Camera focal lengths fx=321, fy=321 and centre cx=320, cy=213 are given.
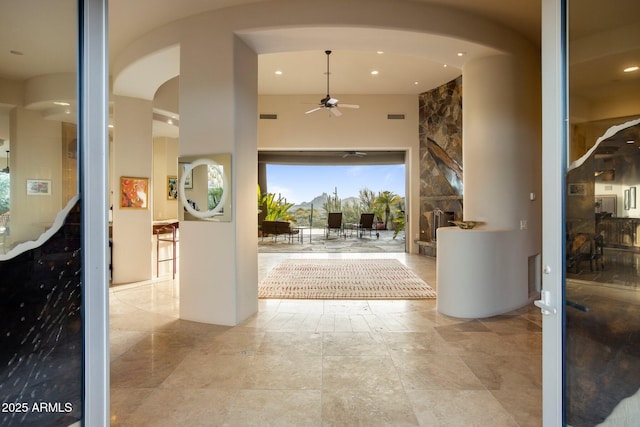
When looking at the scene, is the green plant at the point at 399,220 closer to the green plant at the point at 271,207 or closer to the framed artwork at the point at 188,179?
the green plant at the point at 271,207

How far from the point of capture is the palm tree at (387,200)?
12586 millimetres

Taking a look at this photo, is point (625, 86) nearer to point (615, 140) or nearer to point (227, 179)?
point (615, 140)

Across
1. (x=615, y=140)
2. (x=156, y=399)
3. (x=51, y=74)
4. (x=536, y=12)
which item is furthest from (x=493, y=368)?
(x=536, y=12)

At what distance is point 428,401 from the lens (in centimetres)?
223

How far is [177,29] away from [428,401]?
4665 mm

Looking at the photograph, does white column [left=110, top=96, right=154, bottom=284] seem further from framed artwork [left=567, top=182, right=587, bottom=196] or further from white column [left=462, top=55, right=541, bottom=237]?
framed artwork [left=567, top=182, right=587, bottom=196]

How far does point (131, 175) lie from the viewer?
553 centimetres

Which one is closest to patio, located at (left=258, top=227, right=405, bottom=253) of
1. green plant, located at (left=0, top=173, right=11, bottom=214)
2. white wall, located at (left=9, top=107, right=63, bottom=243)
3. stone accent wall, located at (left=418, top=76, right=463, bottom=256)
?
stone accent wall, located at (left=418, top=76, right=463, bottom=256)

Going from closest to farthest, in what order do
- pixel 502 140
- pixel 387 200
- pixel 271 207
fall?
pixel 502 140 → pixel 271 207 → pixel 387 200

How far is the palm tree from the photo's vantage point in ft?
41.3

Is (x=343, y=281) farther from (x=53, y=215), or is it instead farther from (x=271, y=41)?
(x=53, y=215)

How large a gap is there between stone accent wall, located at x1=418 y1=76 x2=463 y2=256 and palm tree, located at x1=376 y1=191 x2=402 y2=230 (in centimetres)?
377

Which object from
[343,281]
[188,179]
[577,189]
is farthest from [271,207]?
[577,189]

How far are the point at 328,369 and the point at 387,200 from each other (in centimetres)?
1050
